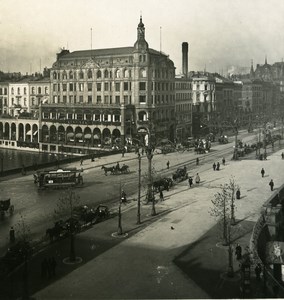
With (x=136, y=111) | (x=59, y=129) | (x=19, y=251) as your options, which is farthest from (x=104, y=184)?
(x=59, y=129)

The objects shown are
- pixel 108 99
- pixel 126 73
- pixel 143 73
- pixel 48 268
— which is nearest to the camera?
pixel 48 268

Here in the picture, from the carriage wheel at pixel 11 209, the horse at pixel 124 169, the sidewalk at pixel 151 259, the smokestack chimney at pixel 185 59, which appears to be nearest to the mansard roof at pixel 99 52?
the smokestack chimney at pixel 185 59

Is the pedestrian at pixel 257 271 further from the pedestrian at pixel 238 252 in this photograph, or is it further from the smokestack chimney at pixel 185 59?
the smokestack chimney at pixel 185 59

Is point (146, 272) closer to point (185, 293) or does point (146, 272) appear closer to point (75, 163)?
point (185, 293)

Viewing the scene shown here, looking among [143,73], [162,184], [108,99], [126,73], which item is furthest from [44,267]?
[108,99]

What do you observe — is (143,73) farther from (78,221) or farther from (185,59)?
(78,221)
